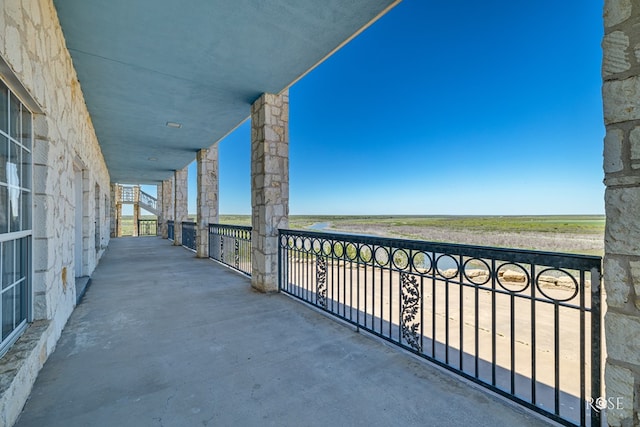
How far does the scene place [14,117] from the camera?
1816 mm

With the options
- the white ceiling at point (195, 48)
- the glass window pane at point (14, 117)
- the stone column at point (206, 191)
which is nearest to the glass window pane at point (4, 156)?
the glass window pane at point (14, 117)

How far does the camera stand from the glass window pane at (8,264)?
5.45 feet

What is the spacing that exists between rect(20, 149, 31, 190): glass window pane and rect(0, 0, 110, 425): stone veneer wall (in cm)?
5

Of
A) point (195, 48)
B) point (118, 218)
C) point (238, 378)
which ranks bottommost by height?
point (238, 378)

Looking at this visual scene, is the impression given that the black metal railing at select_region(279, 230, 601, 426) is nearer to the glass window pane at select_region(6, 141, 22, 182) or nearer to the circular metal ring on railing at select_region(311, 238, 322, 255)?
the circular metal ring on railing at select_region(311, 238, 322, 255)

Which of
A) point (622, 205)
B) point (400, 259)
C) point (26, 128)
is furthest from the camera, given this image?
point (400, 259)

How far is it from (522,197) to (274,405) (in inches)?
1071

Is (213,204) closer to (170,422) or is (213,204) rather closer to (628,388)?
(170,422)

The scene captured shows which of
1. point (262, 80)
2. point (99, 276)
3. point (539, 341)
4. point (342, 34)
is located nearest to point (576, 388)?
point (539, 341)

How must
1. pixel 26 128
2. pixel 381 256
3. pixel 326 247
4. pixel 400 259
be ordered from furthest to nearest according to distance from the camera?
pixel 326 247
pixel 381 256
pixel 400 259
pixel 26 128

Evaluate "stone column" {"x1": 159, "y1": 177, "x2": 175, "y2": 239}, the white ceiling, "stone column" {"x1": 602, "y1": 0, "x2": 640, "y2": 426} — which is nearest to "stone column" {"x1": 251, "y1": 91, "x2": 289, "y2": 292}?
the white ceiling

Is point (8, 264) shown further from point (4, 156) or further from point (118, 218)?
point (118, 218)

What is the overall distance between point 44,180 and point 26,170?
14cm

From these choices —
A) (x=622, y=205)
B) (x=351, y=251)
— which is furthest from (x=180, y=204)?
(x=622, y=205)
